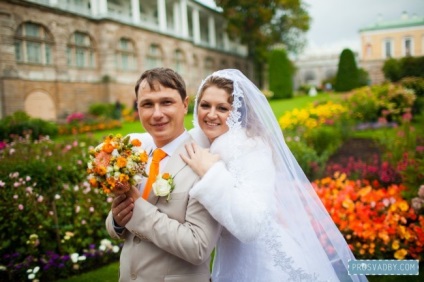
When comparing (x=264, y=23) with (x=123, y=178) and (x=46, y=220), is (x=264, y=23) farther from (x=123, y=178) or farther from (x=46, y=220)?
(x=123, y=178)

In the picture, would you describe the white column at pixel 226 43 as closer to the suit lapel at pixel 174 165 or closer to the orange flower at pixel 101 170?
the suit lapel at pixel 174 165

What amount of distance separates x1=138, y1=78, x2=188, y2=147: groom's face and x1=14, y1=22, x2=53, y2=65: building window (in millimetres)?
19342

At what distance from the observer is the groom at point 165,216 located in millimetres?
1752

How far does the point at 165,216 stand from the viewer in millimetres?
1790

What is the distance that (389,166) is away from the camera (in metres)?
5.22

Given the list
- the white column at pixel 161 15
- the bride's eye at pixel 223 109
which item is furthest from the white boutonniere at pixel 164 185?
the white column at pixel 161 15

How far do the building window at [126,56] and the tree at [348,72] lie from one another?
54.4 ft

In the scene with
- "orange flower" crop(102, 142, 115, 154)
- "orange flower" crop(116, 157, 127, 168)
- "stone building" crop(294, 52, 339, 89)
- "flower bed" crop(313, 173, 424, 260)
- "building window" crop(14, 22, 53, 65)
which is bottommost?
"flower bed" crop(313, 173, 424, 260)

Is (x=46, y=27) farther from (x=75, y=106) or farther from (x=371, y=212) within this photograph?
(x=371, y=212)

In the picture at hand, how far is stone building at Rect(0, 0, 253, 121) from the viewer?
57.0 ft

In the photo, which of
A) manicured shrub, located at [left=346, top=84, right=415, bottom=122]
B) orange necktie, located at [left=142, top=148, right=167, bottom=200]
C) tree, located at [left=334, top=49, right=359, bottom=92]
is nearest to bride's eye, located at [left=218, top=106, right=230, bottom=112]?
orange necktie, located at [left=142, top=148, right=167, bottom=200]

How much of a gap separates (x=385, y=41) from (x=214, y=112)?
4578 cm

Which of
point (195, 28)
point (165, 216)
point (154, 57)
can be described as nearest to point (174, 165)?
point (165, 216)

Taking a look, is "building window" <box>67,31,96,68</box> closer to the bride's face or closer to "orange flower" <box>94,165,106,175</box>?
the bride's face
